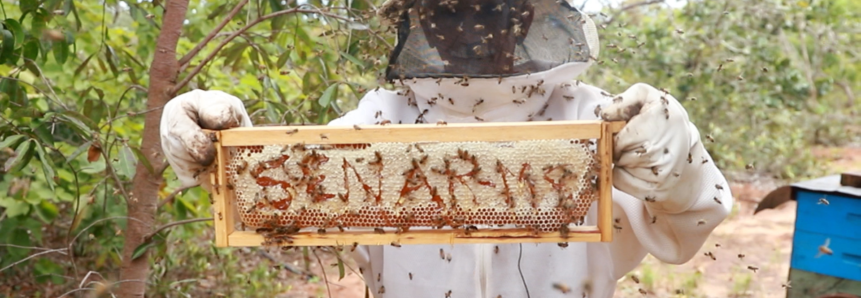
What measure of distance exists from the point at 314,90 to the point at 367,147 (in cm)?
155

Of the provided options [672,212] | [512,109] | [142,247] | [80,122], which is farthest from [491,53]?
[142,247]

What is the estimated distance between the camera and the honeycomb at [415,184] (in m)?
1.89

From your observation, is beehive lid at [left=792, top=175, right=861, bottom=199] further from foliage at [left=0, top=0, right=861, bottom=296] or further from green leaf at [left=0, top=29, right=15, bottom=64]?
green leaf at [left=0, top=29, right=15, bottom=64]

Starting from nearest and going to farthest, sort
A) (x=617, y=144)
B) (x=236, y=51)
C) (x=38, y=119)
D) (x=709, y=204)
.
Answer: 1. (x=617, y=144)
2. (x=709, y=204)
3. (x=38, y=119)
4. (x=236, y=51)

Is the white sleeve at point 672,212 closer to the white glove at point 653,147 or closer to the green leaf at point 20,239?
the white glove at point 653,147

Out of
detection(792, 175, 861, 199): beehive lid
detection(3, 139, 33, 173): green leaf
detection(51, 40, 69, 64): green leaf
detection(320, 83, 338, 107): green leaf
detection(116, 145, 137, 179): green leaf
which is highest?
detection(51, 40, 69, 64): green leaf

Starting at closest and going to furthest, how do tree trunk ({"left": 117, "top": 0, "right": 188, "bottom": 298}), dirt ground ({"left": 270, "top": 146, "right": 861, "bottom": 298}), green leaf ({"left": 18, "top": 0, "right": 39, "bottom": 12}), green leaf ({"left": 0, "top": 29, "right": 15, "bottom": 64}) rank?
green leaf ({"left": 0, "top": 29, "right": 15, "bottom": 64}) < green leaf ({"left": 18, "top": 0, "right": 39, "bottom": 12}) < tree trunk ({"left": 117, "top": 0, "right": 188, "bottom": 298}) < dirt ground ({"left": 270, "top": 146, "right": 861, "bottom": 298})

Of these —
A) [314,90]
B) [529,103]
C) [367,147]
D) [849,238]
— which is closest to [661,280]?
[849,238]

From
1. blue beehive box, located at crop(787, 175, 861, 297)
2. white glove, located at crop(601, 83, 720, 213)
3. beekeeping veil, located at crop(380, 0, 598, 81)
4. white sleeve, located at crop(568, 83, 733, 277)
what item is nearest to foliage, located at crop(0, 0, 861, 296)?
beekeeping veil, located at crop(380, 0, 598, 81)

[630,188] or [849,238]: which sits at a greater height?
[630,188]

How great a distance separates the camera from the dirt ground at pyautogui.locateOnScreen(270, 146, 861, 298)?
20.9 feet

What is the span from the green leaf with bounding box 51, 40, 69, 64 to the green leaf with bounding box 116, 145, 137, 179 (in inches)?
21.1

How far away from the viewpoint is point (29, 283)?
5.18 m

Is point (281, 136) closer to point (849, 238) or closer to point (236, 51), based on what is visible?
point (236, 51)
